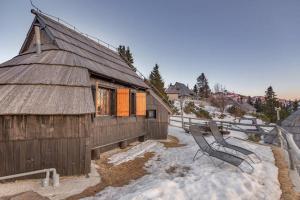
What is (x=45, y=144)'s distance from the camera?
23.1 ft

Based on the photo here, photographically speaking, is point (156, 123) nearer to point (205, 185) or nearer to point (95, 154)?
point (95, 154)

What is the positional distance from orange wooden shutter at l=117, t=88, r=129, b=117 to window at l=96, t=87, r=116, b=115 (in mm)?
312

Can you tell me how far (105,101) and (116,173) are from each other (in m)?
4.30

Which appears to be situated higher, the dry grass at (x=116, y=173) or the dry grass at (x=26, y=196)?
the dry grass at (x=26, y=196)

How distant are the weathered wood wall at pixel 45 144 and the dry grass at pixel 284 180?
584 cm

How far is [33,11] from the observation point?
11.2 meters

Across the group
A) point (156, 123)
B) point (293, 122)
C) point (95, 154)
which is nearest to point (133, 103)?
point (156, 123)

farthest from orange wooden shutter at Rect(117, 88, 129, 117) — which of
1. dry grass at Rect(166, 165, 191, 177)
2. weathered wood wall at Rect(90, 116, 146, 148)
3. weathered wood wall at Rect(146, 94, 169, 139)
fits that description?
dry grass at Rect(166, 165, 191, 177)

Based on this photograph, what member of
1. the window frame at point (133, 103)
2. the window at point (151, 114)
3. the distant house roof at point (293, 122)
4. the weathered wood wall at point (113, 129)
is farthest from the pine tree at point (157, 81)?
the window frame at point (133, 103)

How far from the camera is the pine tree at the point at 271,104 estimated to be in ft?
184

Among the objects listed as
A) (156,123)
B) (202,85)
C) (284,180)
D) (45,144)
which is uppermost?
(202,85)

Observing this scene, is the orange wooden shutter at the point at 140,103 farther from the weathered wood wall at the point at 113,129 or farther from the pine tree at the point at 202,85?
the pine tree at the point at 202,85

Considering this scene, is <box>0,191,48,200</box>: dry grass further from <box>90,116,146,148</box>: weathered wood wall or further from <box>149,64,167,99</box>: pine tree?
<box>149,64,167,99</box>: pine tree

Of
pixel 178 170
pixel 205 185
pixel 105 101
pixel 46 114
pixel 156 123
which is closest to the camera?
pixel 205 185
